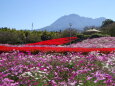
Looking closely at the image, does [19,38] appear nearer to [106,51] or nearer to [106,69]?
[106,51]

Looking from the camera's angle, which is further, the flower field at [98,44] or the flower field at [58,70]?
the flower field at [98,44]

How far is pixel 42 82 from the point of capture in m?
5.64

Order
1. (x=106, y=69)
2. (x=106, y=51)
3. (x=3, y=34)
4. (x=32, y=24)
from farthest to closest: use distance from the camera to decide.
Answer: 1. (x=32, y=24)
2. (x=3, y=34)
3. (x=106, y=51)
4. (x=106, y=69)

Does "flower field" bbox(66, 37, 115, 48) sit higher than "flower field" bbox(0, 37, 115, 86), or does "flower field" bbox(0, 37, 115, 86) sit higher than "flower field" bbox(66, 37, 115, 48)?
"flower field" bbox(0, 37, 115, 86)

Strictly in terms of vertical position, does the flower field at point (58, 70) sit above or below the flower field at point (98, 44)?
above

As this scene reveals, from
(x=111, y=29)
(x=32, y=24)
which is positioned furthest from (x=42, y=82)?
(x=32, y=24)

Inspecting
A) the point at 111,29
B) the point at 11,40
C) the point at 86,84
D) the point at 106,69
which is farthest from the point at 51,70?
the point at 111,29

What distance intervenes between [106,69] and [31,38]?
3695 centimetres

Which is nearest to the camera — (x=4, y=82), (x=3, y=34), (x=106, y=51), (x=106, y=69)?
(x=4, y=82)

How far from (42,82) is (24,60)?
4.20 meters

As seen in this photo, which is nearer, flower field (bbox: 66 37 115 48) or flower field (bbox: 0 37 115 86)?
flower field (bbox: 0 37 115 86)

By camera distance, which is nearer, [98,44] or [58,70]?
[58,70]

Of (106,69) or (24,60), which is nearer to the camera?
(106,69)

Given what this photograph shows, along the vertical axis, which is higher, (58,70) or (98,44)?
(58,70)
